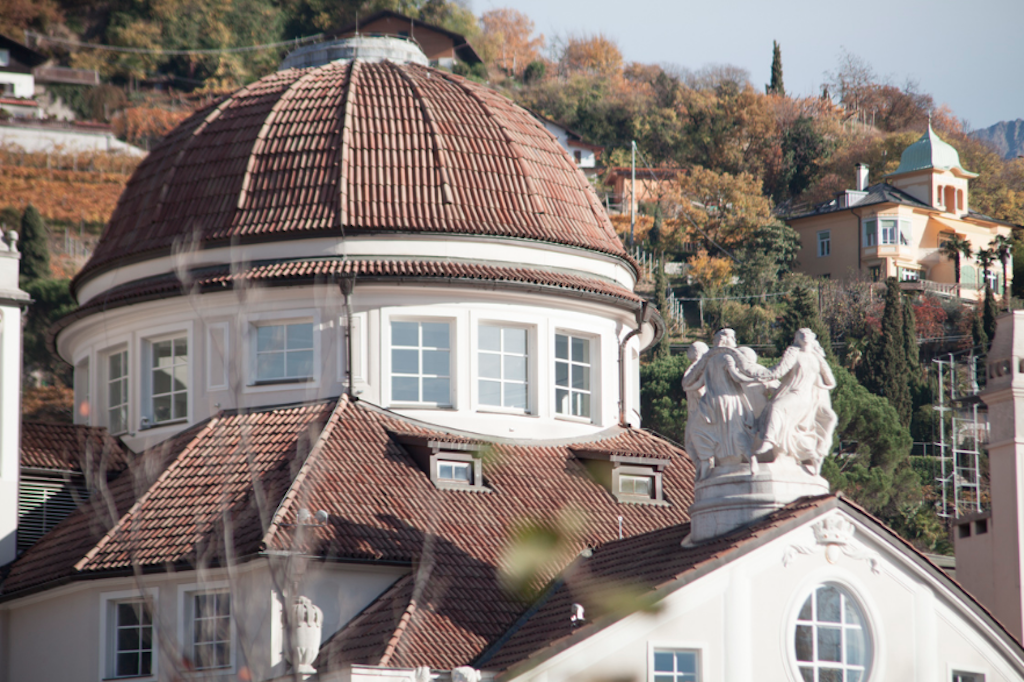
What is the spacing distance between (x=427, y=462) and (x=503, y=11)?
467 ft

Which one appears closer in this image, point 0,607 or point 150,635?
point 150,635

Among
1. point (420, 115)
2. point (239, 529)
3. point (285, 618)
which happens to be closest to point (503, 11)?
point (420, 115)

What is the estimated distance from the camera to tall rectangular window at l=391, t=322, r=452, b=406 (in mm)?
36719

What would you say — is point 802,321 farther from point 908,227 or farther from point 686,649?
point 686,649

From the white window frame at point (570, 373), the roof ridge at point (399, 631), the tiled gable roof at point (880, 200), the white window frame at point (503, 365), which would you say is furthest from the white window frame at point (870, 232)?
the roof ridge at point (399, 631)

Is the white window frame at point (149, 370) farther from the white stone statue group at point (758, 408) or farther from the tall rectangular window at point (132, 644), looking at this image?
the white stone statue group at point (758, 408)

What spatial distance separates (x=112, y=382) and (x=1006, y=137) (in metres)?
138

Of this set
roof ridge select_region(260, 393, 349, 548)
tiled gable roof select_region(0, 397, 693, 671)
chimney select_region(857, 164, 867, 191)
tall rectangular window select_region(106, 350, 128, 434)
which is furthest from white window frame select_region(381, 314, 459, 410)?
chimney select_region(857, 164, 867, 191)

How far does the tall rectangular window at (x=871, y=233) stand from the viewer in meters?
129

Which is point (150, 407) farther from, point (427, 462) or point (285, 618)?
point (285, 618)

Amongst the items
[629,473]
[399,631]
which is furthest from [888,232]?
[399,631]

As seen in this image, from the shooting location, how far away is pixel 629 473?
3622cm

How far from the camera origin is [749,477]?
27.7 m

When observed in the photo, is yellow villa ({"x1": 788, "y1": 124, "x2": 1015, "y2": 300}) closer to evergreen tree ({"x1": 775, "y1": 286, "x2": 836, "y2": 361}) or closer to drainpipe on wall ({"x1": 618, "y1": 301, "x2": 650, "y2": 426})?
evergreen tree ({"x1": 775, "y1": 286, "x2": 836, "y2": 361})
